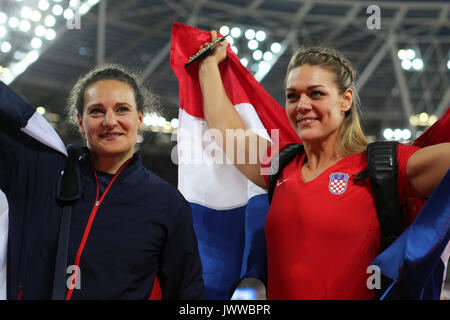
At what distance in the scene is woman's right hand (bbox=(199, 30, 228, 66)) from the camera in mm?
3105

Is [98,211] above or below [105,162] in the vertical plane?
below

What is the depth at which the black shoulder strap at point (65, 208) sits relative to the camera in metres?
1.95

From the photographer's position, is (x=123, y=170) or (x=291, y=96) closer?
(x=123, y=170)

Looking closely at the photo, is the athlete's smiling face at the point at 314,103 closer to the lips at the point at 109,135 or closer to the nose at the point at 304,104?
the nose at the point at 304,104

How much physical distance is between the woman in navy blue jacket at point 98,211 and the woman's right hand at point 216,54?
81 cm

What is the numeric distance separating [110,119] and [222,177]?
1.01 meters

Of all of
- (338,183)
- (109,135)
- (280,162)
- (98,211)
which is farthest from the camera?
(280,162)

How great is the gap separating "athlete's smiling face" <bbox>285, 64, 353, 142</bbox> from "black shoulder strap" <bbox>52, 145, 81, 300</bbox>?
41.0 inches

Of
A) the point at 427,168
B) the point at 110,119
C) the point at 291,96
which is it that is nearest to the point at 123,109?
the point at 110,119

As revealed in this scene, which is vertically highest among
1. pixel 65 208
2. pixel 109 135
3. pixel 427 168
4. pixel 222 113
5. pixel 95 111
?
pixel 222 113

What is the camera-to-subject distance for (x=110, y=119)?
2219mm

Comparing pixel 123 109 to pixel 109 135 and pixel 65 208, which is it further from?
pixel 65 208

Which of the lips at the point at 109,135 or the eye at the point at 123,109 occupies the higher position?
the eye at the point at 123,109

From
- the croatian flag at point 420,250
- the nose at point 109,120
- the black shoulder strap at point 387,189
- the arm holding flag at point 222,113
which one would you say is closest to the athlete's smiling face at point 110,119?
the nose at point 109,120
